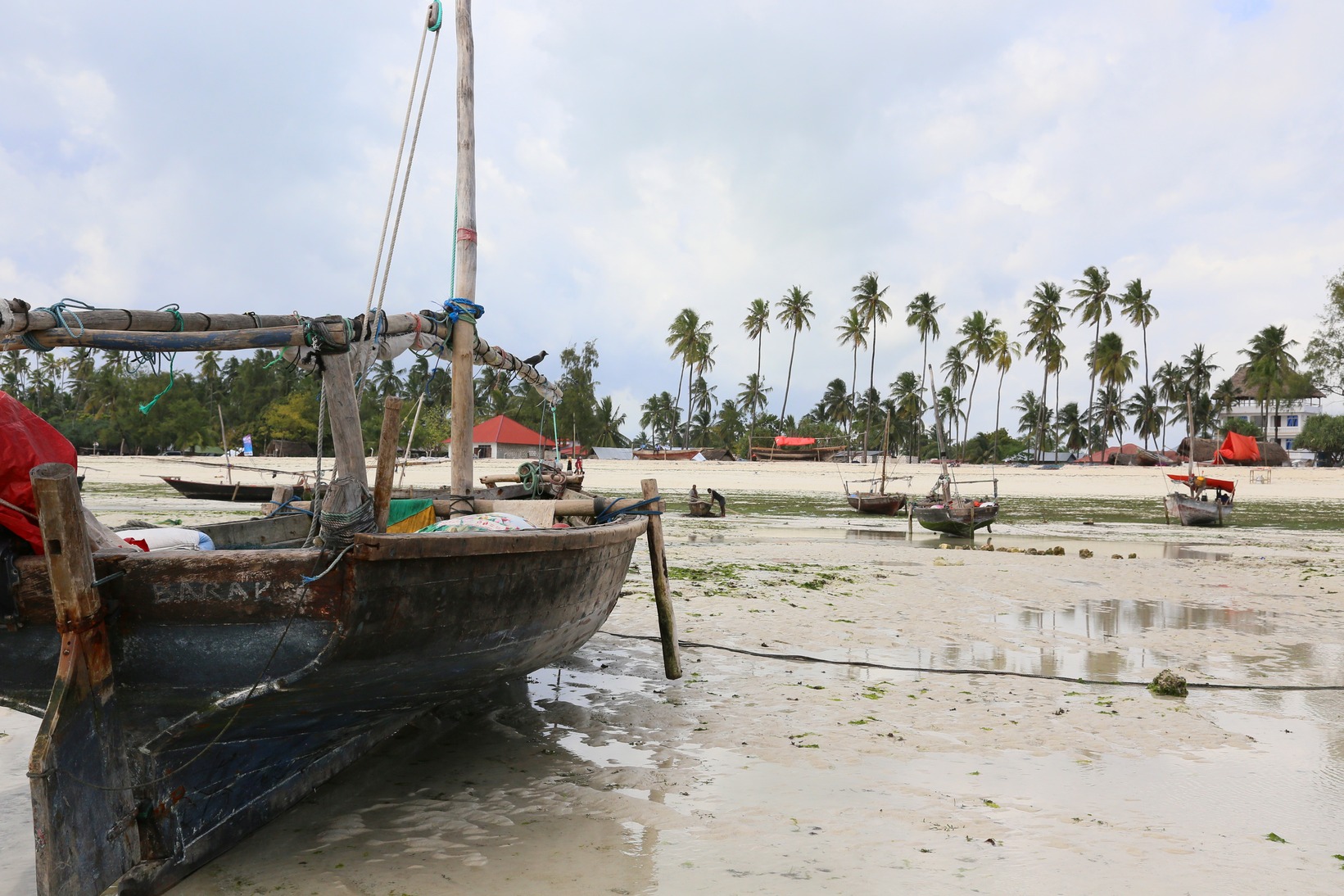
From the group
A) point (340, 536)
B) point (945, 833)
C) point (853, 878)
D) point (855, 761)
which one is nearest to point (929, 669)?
point (855, 761)

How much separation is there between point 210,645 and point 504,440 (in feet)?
215

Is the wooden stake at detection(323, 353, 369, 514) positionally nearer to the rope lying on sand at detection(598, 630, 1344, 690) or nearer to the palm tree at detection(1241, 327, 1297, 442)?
the rope lying on sand at detection(598, 630, 1344, 690)

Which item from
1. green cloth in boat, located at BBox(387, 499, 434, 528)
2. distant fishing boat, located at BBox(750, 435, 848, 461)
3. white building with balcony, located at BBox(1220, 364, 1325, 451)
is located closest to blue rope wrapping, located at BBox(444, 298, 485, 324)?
green cloth in boat, located at BBox(387, 499, 434, 528)

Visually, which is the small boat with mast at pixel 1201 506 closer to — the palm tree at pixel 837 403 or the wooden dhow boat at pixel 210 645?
the wooden dhow boat at pixel 210 645

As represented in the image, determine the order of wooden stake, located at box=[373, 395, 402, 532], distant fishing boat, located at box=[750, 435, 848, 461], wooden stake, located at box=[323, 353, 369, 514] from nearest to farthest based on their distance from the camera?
wooden stake, located at box=[373, 395, 402, 532]
wooden stake, located at box=[323, 353, 369, 514]
distant fishing boat, located at box=[750, 435, 848, 461]

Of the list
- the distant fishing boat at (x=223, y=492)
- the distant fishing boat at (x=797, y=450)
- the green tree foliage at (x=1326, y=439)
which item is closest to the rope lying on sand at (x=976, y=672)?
the distant fishing boat at (x=223, y=492)

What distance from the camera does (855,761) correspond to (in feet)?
16.9

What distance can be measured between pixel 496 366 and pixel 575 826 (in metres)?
4.84

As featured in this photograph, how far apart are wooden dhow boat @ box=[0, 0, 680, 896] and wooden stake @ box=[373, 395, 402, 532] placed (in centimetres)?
1

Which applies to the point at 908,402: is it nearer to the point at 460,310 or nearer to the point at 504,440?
the point at 504,440

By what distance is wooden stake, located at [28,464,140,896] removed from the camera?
3.10 metres

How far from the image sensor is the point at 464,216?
7418mm

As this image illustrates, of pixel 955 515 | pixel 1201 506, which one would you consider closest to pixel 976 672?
pixel 955 515

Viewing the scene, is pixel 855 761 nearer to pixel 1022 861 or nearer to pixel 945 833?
pixel 945 833
